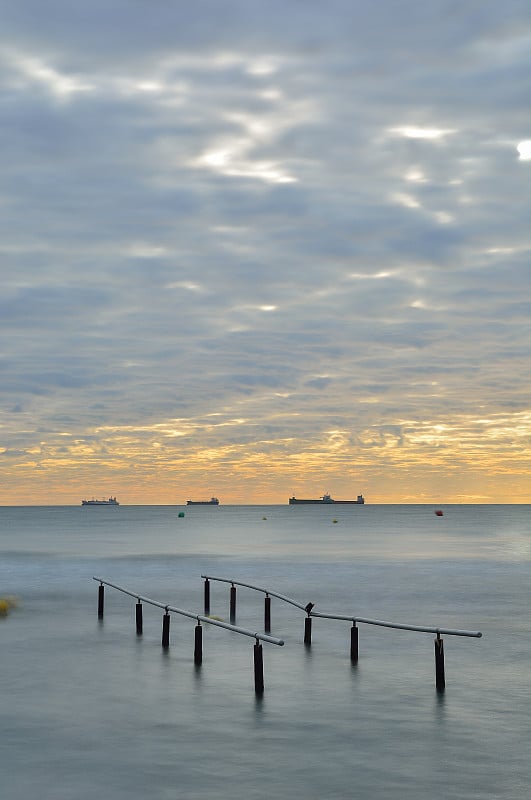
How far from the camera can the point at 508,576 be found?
273 feet

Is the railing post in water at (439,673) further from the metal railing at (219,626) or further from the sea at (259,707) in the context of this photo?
the metal railing at (219,626)

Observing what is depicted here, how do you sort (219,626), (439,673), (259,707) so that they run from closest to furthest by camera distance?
(259,707) → (439,673) → (219,626)

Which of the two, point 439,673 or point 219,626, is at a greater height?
point 219,626

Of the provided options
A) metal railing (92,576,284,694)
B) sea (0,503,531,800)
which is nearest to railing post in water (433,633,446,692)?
sea (0,503,531,800)

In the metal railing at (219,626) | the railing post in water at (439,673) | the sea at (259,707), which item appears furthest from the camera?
the railing post in water at (439,673)

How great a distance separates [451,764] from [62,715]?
11.2 metres

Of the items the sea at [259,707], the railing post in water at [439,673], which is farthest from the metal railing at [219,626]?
the railing post in water at [439,673]

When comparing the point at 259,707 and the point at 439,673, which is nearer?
the point at 259,707

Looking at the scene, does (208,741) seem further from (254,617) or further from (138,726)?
(254,617)

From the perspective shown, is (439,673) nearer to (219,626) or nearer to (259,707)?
(259,707)

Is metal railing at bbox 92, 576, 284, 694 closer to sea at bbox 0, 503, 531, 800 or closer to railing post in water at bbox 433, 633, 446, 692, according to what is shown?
sea at bbox 0, 503, 531, 800

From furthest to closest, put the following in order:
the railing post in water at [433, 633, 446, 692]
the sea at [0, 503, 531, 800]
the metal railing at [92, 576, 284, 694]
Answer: the railing post in water at [433, 633, 446, 692] → the metal railing at [92, 576, 284, 694] → the sea at [0, 503, 531, 800]

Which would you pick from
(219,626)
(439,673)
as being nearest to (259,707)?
(439,673)

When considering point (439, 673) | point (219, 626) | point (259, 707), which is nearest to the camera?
point (259, 707)
